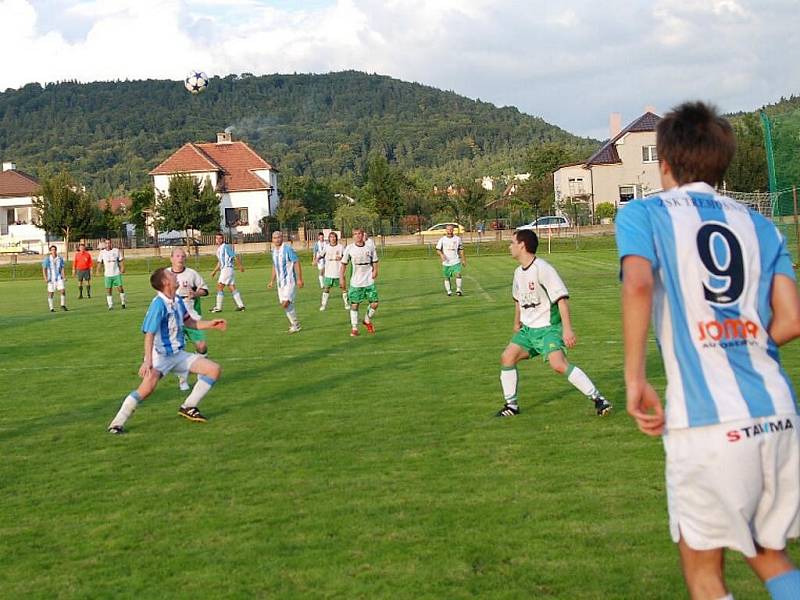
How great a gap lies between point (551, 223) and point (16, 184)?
53.9 meters

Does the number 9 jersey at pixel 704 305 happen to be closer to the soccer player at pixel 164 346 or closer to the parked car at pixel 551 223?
the soccer player at pixel 164 346

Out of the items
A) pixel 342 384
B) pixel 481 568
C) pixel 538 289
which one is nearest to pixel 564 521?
pixel 481 568

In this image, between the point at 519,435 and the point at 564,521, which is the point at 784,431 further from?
the point at 519,435

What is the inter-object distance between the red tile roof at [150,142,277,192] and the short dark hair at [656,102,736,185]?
79.5 meters

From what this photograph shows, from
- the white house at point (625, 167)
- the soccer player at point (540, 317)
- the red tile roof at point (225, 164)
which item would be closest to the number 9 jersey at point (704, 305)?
the soccer player at point (540, 317)

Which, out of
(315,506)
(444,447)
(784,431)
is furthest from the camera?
(444,447)

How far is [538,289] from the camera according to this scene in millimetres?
9164

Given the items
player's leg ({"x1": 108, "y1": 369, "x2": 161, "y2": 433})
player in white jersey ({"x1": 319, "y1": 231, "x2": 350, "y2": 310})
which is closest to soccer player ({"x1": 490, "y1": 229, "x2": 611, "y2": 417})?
player's leg ({"x1": 108, "y1": 369, "x2": 161, "y2": 433})

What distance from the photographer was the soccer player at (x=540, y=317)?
9109mm

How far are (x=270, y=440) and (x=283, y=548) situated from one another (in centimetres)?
315

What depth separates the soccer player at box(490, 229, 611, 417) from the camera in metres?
9.11

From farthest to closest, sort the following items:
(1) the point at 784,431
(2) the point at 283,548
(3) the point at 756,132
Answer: (3) the point at 756,132
(2) the point at 283,548
(1) the point at 784,431

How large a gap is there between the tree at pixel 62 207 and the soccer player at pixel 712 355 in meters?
66.3

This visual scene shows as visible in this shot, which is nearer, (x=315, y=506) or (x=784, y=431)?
(x=784, y=431)
